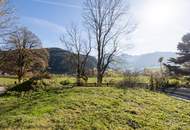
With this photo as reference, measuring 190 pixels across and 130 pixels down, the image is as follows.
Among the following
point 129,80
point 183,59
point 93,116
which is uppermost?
point 183,59

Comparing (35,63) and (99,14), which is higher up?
(99,14)

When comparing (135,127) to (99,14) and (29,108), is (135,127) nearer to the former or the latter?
(29,108)

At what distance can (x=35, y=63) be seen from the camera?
163ft

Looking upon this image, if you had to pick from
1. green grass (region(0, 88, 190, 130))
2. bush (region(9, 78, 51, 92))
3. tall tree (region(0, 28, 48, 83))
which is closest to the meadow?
green grass (region(0, 88, 190, 130))

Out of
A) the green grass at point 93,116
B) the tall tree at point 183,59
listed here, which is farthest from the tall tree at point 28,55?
the green grass at point 93,116

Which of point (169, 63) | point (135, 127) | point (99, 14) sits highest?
point (99, 14)

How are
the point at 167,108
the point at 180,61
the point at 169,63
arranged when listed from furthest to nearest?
the point at 169,63
the point at 180,61
the point at 167,108

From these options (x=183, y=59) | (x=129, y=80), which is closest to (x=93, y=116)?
(x=129, y=80)

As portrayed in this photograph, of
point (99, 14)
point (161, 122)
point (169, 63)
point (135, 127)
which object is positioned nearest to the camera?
point (135, 127)

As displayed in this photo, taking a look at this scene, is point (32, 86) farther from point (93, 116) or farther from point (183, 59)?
point (183, 59)

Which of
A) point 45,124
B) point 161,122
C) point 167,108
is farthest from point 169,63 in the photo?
point 45,124

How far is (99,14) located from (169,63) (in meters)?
20.1

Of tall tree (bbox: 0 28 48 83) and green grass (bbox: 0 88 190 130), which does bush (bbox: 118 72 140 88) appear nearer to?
green grass (bbox: 0 88 190 130)

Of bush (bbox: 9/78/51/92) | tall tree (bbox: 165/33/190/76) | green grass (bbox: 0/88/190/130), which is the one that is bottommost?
green grass (bbox: 0/88/190/130)
